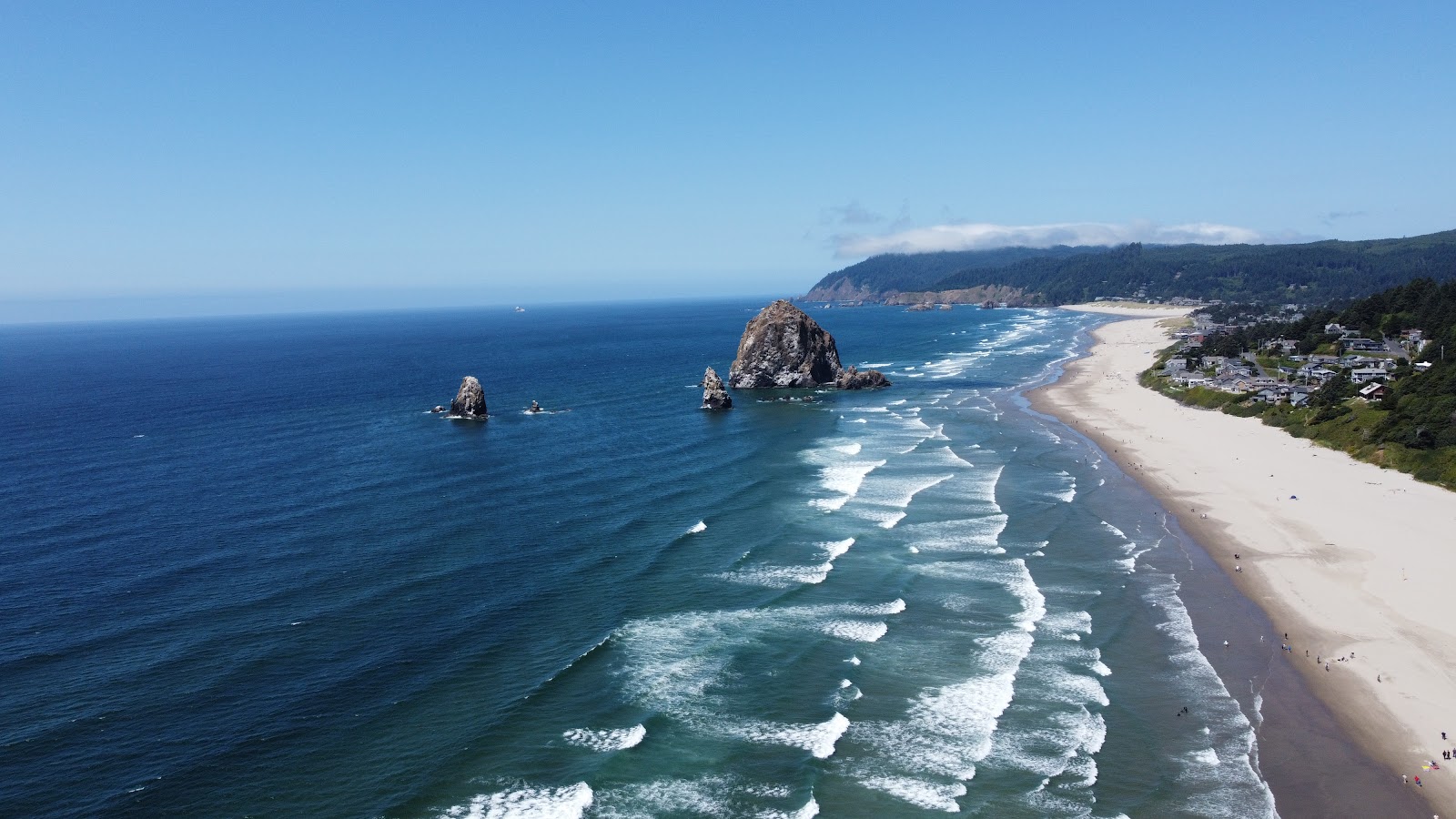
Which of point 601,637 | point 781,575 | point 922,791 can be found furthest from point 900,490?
point 922,791

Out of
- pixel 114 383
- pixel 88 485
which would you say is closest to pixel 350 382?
pixel 114 383

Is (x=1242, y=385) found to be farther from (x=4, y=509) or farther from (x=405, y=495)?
(x=4, y=509)

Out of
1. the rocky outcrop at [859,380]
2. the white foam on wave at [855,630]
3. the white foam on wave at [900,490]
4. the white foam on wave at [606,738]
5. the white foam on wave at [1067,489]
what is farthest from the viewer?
the rocky outcrop at [859,380]

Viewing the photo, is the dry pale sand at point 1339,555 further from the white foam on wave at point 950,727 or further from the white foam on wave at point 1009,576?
the white foam on wave at point 950,727

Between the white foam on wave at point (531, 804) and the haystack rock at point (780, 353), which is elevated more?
the haystack rock at point (780, 353)

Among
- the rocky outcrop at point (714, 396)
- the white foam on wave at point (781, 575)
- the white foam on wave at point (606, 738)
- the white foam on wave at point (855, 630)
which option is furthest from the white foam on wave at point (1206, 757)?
the rocky outcrop at point (714, 396)

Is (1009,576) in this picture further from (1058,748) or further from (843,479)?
(843,479)

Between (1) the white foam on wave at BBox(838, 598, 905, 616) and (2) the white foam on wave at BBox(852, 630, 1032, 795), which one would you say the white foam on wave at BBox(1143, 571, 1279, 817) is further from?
(1) the white foam on wave at BBox(838, 598, 905, 616)
